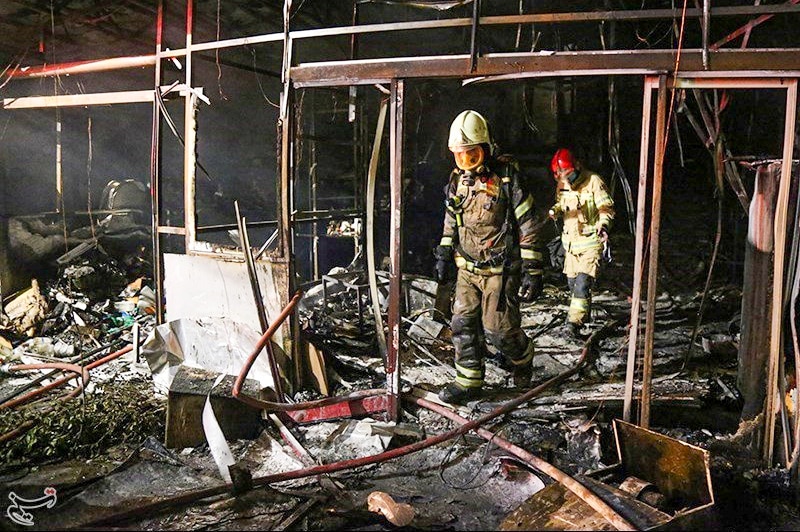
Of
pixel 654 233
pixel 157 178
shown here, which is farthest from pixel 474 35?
pixel 157 178

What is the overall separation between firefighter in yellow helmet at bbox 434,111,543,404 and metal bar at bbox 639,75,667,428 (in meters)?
1.03

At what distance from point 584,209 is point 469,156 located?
242 centimetres

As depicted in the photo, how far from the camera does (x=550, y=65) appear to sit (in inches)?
161

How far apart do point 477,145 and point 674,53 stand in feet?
5.51

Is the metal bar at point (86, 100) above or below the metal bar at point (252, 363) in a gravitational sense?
above

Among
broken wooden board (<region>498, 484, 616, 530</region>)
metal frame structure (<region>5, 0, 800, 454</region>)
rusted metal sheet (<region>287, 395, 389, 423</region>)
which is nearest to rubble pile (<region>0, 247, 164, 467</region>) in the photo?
rusted metal sheet (<region>287, 395, 389, 423</region>)

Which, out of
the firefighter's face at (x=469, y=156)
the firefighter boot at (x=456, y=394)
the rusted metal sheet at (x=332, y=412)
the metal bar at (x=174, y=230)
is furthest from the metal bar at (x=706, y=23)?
the metal bar at (x=174, y=230)

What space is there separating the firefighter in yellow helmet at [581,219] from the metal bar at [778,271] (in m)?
2.65

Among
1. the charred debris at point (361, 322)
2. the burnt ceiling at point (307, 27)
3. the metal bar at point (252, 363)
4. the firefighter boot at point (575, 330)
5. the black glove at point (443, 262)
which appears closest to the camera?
the charred debris at point (361, 322)

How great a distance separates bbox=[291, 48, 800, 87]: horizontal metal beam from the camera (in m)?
3.73

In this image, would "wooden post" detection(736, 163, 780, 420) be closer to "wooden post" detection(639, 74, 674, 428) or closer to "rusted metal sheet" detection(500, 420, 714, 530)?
"wooden post" detection(639, 74, 674, 428)

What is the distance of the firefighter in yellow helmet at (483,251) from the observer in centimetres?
494

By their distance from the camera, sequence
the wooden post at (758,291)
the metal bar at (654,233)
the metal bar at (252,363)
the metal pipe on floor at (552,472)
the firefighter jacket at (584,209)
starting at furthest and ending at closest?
the firefighter jacket at (584,209), the metal bar at (252,363), the wooden post at (758,291), the metal bar at (654,233), the metal pipe on floor at (552,472)

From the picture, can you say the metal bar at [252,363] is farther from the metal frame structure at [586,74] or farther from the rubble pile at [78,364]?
the rubble pile at [78,364]
